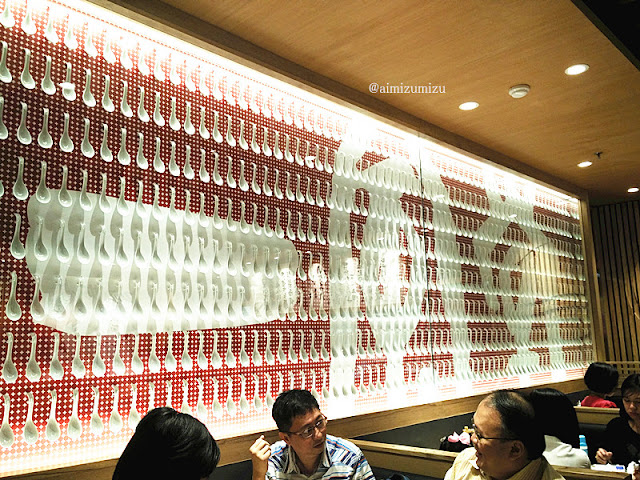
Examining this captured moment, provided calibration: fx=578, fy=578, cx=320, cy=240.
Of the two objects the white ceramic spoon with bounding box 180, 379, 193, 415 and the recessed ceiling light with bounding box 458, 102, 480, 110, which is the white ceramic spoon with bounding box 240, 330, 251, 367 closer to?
the white ceramic spoon with bounding box 180, 379, 193, 415

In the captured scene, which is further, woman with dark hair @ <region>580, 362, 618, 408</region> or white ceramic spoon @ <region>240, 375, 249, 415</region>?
woman with dark hair @ <region>580, 362, 618, 408</region>

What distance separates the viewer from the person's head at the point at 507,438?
1936mm

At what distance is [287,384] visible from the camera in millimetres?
3639

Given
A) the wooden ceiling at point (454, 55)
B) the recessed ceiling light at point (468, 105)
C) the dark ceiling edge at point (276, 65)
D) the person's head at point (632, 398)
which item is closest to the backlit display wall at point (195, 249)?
the dark ceiling edge at point (276, 65)

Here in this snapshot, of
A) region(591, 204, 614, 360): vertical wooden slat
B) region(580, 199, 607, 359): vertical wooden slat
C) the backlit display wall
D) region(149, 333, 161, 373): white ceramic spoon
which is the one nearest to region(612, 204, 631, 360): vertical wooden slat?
region(591, 204, 614, 360): vertical wooden slat

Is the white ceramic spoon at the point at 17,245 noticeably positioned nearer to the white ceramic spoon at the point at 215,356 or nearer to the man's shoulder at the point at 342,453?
the white ceramic spoon at the point at 215,356

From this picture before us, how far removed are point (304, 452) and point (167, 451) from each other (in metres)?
1.35

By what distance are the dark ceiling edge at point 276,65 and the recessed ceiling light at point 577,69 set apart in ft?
4.14

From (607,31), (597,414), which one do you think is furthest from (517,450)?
(597,414)

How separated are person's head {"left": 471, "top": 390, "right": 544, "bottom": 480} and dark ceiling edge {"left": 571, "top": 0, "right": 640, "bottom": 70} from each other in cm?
237

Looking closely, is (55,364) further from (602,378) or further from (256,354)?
(602,378)

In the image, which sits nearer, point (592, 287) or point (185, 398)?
point (185, 398)

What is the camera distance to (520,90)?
4336 mm

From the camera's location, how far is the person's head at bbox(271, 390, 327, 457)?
8.23 feet
